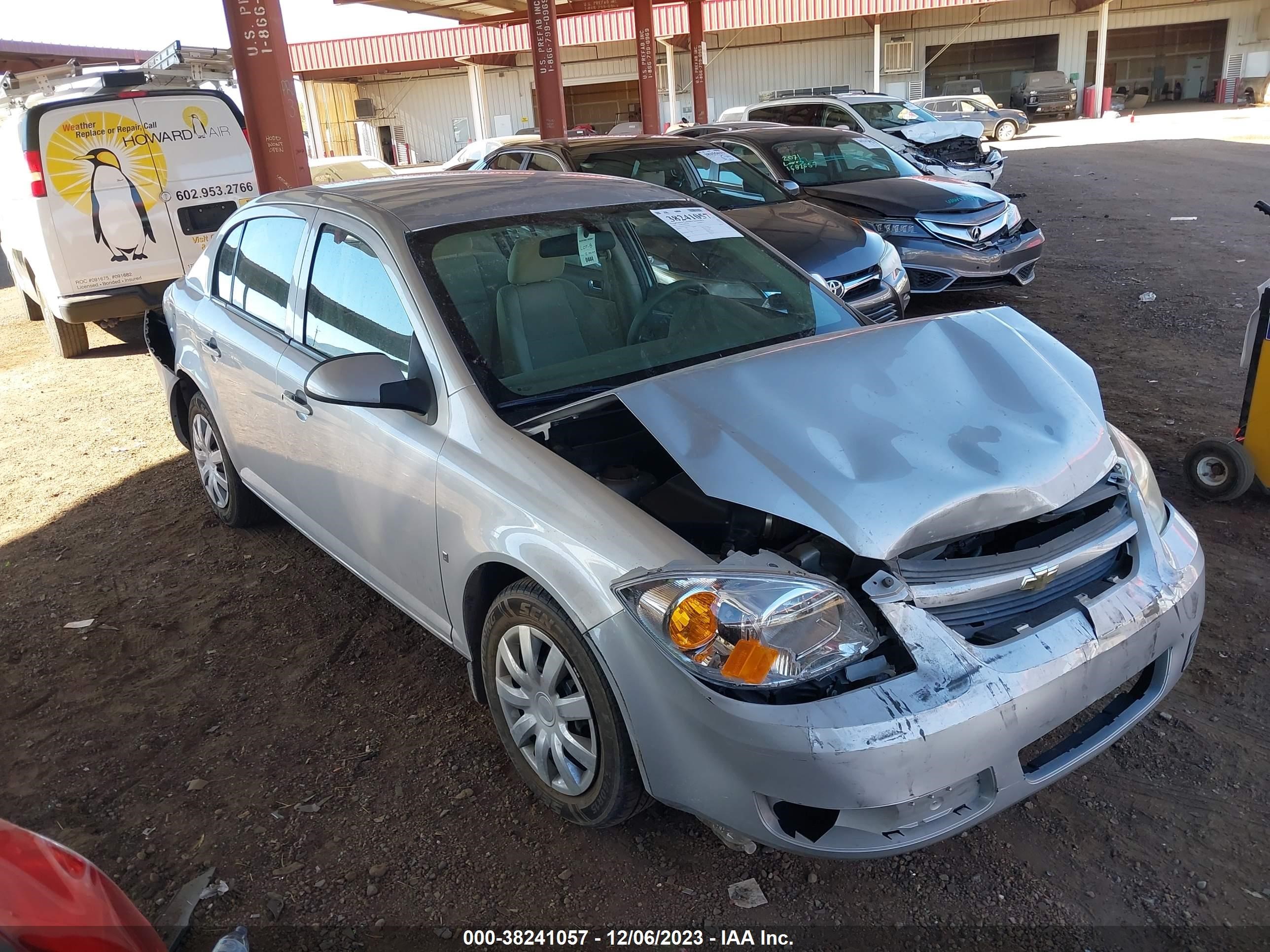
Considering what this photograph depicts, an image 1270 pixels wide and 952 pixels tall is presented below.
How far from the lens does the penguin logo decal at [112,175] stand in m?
7.82

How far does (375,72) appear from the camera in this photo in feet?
121

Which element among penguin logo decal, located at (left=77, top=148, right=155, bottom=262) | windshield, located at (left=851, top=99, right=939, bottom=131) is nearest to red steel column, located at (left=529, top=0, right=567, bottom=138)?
windshield, located at (left=851, top=99, right=939, bottom=131)

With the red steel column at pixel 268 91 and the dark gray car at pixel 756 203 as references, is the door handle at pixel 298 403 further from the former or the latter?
the red steel column at pixel 268 91

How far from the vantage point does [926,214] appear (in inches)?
316

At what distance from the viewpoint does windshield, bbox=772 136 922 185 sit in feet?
30.7

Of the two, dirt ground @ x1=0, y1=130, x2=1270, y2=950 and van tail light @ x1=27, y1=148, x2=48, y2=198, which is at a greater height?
van tail light @ x1=27, y1=148, x2=48, y2=198

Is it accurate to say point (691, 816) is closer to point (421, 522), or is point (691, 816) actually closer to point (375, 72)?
point (421, 522)

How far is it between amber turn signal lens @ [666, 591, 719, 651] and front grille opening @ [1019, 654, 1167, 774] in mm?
786

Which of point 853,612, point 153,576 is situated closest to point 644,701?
point 853,612

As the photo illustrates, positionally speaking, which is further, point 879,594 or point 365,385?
point 365,385

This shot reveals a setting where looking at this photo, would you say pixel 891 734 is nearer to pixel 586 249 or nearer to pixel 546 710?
pixel 546 710

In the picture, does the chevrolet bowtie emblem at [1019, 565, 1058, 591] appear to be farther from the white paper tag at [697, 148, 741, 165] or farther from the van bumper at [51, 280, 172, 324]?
the van bumper at [51, 280, 172, 324]

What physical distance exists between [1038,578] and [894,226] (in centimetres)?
635

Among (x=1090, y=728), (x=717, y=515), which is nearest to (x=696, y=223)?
(x=717, y=515)
